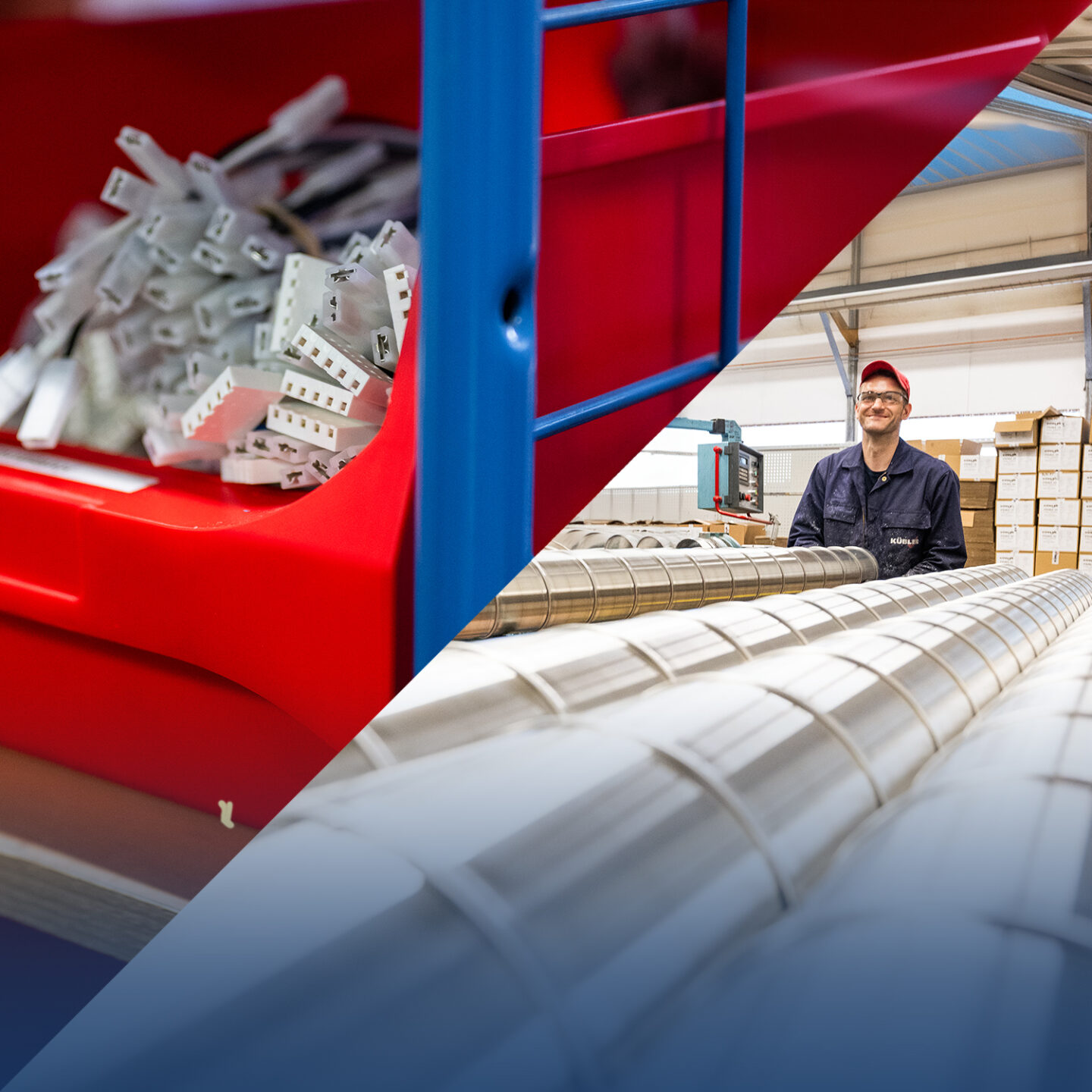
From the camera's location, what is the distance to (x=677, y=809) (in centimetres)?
29

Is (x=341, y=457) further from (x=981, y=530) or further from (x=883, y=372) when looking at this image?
(x=981, y=530)

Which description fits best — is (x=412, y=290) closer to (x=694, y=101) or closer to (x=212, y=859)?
(x=694, y=101)

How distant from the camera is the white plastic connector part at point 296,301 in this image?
899 millimetres

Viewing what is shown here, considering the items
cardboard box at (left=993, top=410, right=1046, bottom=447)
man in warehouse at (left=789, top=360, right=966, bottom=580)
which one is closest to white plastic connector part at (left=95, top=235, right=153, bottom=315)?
man in warehouse at (left=789, top=360, right=966, bottom=580)

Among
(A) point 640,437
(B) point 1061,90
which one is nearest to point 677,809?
(A) point 640,437

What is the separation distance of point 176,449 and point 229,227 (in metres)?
0.28

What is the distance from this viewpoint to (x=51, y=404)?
3.19ft

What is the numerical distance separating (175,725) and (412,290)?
0.51 meters

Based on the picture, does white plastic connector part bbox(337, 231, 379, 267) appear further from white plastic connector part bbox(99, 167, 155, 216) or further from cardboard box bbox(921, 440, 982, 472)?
cardboard box bbox(921, 440, 982, 472)

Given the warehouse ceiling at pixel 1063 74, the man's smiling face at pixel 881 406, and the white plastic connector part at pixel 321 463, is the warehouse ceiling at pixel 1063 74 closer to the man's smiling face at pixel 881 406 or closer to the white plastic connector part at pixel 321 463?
the man's smiling face at pixel 881 406

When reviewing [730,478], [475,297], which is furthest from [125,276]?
[730,478]

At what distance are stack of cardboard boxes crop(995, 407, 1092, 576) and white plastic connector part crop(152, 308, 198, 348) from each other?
15.3 ft

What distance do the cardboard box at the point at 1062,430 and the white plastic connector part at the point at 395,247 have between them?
468 centimetres

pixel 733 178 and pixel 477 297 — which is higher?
pixel 733 178
